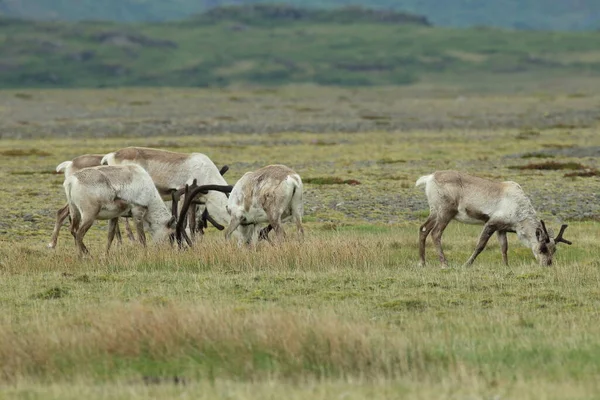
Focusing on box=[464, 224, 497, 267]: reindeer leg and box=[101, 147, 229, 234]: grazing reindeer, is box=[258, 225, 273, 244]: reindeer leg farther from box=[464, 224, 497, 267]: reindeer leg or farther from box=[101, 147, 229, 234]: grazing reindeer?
box=[464, 224, 497, 267]: reindeer leg

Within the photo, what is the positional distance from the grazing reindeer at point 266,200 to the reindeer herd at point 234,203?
2 cm

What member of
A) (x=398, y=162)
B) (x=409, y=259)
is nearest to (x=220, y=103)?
(x=398, y=162)

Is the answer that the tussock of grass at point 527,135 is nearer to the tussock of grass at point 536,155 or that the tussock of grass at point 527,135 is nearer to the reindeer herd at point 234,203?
the tussock of grass at point 536,155

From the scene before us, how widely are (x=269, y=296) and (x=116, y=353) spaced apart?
3.84 metres

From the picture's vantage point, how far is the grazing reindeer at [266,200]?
65.8 feet

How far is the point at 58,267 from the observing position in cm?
1731

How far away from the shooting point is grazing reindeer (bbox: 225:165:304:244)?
65.8ft

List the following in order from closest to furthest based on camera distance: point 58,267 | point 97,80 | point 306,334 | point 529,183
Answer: point 306,334, point 58,267, point 529,183, point 97,80

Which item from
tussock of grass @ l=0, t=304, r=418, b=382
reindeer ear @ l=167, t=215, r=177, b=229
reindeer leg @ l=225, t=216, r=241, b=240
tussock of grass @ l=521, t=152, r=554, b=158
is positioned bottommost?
tussock of grass @ l=521, t=152, r=554, b=158

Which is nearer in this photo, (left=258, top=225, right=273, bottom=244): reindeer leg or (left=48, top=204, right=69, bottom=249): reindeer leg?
(left=258, top=225, right=273, bottom=244): reindeer leg

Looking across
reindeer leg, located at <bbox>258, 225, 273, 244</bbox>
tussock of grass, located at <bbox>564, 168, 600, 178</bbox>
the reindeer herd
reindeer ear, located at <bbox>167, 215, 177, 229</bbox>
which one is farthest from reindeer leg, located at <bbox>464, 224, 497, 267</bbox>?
tussock of grass, located at <bbox>564, 168, 600, 178</bbox>

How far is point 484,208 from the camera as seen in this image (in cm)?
1886

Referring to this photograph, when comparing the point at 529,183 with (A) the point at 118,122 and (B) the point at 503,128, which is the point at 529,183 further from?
(A) the point at 118,122

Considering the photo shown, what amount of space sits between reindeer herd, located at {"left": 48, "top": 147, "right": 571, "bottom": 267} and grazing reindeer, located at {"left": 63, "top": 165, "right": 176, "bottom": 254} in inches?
0.7
